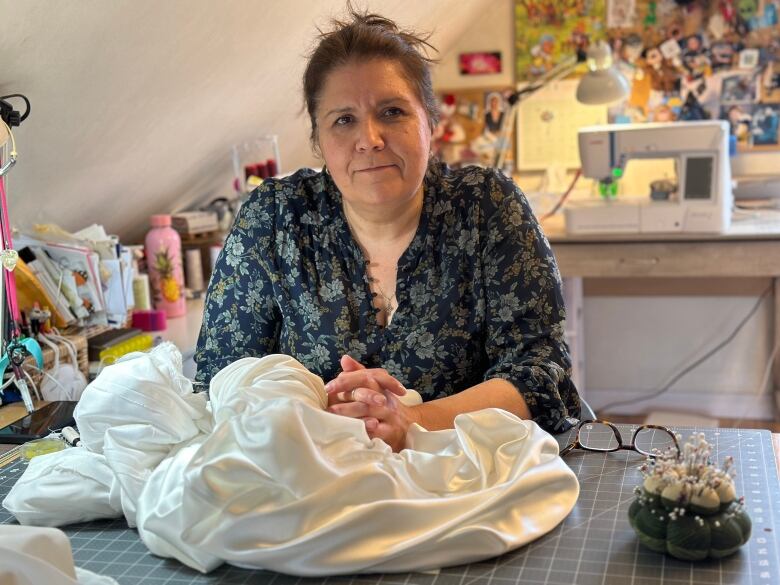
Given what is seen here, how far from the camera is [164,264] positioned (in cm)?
283

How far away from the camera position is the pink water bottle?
2.81 m

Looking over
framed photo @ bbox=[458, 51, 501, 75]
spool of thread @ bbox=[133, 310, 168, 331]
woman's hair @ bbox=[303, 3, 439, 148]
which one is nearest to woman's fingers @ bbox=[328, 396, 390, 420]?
woman's hair @ bbox=[303, 3, 439, 148]

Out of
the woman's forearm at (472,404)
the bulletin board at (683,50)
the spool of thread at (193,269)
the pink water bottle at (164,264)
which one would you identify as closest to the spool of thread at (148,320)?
the pink water bottle at (164,264)

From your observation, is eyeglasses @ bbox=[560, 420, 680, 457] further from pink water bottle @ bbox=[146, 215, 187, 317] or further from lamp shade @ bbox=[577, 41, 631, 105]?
lamp shade @ bbox=[577, 41, 631, 105]

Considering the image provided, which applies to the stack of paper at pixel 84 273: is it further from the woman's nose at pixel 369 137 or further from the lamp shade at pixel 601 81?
the lamp shade at pixel 601 81

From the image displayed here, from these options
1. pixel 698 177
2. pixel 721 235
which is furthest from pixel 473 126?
pixel 721 235

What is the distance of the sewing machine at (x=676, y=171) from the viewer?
3154 mm

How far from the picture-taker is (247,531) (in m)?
1.07

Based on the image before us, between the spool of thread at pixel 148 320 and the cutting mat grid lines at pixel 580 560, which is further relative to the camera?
the spool of thread at pixel 148 320

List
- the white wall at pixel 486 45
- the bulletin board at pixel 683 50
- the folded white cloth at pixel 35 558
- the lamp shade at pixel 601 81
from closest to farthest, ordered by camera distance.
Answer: the folded white cloth at pixel 35 558
the lamp shade at pixel 601 81
the bulletin board at pixel 683 50
the white wall at pixel 486 45

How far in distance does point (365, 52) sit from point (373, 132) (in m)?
0.15

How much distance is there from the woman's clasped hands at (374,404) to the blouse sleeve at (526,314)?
9.4 inches

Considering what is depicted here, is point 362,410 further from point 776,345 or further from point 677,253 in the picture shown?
point 776,345

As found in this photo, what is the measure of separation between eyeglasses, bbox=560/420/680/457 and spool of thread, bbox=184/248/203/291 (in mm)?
1792
